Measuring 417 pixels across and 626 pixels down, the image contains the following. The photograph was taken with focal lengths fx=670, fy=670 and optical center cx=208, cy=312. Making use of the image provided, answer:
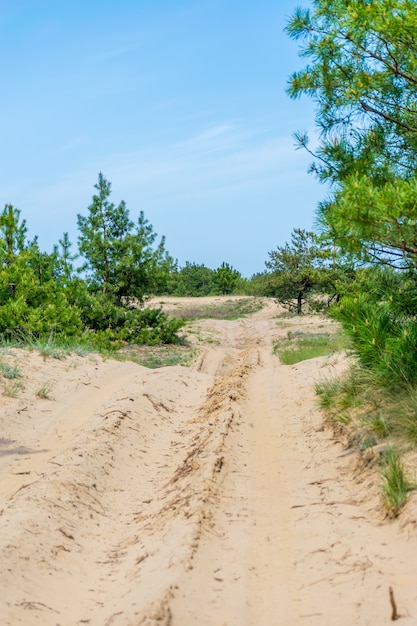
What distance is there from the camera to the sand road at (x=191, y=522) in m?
4.27

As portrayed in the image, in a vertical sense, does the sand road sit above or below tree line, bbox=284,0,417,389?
below

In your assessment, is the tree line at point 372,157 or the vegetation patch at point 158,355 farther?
the vegetation patch at point 158,355

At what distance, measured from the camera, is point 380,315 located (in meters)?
7.72

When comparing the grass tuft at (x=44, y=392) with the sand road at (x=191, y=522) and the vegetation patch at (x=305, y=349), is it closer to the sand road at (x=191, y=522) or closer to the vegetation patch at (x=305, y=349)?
the sand road at (x=191, y=522)

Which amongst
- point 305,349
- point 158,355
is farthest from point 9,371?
point 158,355

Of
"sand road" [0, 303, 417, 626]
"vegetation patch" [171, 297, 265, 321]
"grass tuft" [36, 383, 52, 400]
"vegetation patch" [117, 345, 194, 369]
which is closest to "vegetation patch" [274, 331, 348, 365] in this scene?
"vegetation patch" [117, 345, 194, 369]

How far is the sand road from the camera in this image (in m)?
4.27

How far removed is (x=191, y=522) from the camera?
5.48m

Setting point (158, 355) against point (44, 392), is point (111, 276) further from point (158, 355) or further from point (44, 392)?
point (44, 392)

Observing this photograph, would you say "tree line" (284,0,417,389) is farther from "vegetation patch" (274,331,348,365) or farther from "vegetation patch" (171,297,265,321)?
"vegetation patch" (171,297,265,321)

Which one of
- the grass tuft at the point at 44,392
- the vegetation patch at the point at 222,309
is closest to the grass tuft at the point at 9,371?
the grass tuft at the point at 44,392

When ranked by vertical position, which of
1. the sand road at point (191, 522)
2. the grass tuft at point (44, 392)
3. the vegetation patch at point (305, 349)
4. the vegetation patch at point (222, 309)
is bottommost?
the sand road at point (191, 522)

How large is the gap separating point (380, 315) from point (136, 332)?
2182 centimetres

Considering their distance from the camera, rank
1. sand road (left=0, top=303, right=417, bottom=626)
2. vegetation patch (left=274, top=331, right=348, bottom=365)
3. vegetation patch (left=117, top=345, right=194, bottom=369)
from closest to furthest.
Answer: sand road (left=0, top=303, right=417, bottom=626) → vegetation patch (left=274, top=331, right=348, bottom=365) → vegetation patch (left=117, top=345, right=194, bottom=369)
